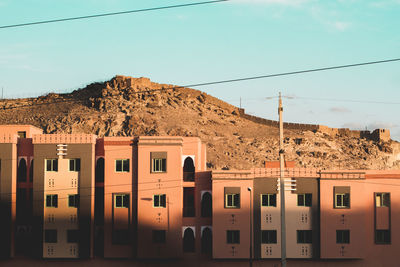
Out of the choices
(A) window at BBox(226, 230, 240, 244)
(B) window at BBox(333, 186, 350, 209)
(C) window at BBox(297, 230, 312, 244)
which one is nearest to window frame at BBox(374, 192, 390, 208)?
(B) window at BBox(333, 186, 350, 209)

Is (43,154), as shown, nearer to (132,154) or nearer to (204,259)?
(132,154)

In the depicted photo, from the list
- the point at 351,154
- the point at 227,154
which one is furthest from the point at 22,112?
the point at 351,154

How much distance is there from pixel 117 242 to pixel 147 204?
189 inches

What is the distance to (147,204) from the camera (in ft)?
211

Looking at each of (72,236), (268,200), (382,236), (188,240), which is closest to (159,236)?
(188,240)

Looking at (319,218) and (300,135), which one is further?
(300,135)

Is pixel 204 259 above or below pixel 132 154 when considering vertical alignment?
below

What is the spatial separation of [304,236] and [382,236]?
7.85 metres

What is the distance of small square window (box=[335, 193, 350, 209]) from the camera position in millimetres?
63750

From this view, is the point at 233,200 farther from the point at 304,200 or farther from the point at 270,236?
the point at 304,200

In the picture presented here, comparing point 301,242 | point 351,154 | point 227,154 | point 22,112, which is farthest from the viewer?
point 22,112

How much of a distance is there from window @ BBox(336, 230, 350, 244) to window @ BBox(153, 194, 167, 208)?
1746 centimetres

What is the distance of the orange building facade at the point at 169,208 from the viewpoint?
2499 inches

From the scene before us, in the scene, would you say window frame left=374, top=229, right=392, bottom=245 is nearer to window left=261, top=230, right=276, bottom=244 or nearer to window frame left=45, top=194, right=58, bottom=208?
window left=261, top=230, right=276, bottom=244
